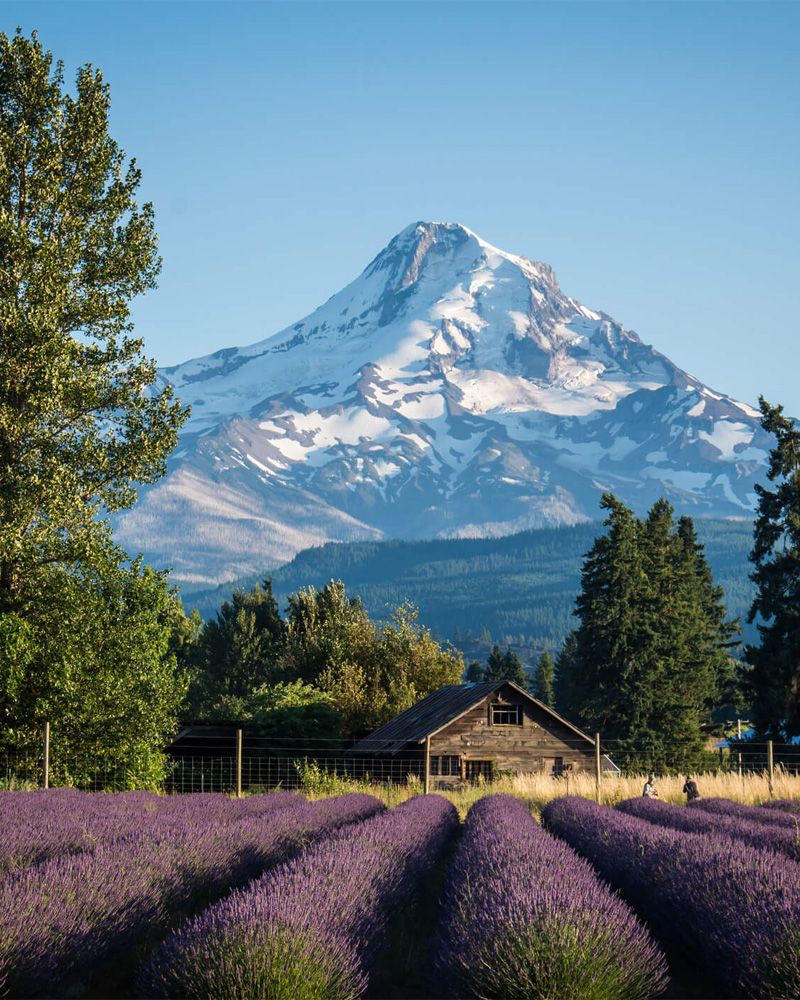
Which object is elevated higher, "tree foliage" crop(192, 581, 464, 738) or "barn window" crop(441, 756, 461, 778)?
"tree foliage" crop(192, 581, 464, 738)

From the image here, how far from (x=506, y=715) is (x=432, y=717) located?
3808 millimetres

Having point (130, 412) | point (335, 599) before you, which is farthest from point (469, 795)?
point (335, 599)

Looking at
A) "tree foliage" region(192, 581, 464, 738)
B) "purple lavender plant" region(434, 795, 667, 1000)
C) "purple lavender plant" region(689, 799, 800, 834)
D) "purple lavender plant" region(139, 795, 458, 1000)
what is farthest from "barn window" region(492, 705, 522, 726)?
"purple lavender plant" region(434, 795, 667, 1000)

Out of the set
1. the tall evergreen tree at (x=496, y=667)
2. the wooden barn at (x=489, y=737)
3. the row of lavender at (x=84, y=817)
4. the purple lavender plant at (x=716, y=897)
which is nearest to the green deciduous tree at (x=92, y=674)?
the row of lavender at (x=84, y=817)

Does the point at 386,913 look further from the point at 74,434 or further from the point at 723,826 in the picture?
the point at 74,434

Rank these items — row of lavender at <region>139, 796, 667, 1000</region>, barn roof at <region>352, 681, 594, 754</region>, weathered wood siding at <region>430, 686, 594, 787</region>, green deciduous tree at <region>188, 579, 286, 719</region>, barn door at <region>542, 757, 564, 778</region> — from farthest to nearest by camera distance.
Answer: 1. green deciduous tree at <region>188, 579, 286, 719</region>
2. barn door at <region>542, 757, 564, 778</region>
3. weathered wood siding at <region>430, 686, 594, 787</region>
4. barn roof at <region>352, 681, 594, 754</region>
5. row of lavender at <region>139, 796, 667, 1000</region>

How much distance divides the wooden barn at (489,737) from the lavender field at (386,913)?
34.9 m

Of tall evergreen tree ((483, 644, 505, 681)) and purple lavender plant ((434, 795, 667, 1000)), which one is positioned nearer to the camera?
purple lavender plant ((434, 795, 667, 1000))

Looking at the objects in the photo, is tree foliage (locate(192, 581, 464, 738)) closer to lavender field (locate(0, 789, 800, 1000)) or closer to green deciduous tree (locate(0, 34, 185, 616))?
green deciduous tree (locate(0, 34, 185, 616))

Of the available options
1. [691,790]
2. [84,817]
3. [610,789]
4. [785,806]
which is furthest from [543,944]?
[610,789]

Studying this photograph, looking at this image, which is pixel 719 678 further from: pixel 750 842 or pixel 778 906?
pixel 778 906

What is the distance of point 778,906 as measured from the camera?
9484mm

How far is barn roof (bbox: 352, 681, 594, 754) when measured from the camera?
165 feet

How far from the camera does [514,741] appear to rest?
54750 mm
